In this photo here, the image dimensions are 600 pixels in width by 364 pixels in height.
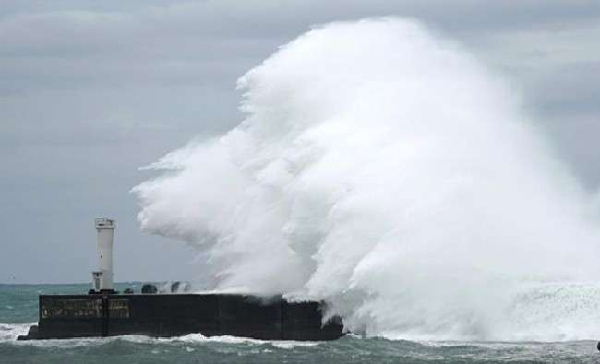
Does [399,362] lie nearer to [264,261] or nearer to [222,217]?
[264,261]

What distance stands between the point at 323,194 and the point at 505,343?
567 cm

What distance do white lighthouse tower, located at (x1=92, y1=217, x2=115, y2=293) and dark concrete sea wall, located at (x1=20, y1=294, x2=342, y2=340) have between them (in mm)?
1394

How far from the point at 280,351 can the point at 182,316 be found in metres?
3.99

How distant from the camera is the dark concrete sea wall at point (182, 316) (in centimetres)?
3659

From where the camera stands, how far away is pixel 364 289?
3509 centimetres

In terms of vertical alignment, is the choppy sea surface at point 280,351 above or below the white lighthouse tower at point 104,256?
below

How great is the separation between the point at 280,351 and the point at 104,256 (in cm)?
709

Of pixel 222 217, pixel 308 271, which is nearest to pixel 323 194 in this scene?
pixel 308 271

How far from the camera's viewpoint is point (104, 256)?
39.3m

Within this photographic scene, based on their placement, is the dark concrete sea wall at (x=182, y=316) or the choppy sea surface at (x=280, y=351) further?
the dark concrete sea wall at (x=182, y=316)

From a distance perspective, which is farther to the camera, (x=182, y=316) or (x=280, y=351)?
(x=182, y=316)

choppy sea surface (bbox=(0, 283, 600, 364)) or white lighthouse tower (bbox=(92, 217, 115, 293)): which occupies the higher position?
white lighthouse tower (bbox=(92, 217, 115, 293))

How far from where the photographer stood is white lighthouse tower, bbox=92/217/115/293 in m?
39.1

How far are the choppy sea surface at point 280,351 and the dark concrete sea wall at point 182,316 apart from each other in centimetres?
33
